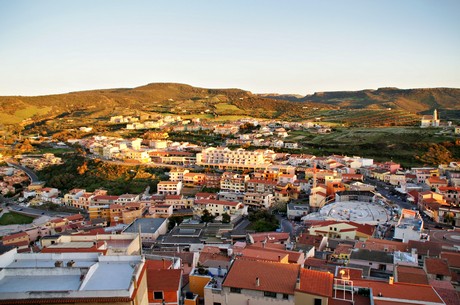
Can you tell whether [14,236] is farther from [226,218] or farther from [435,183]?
[435,183]

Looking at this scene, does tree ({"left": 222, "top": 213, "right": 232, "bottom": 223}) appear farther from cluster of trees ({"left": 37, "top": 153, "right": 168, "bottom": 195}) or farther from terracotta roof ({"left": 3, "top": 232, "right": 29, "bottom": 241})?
terracotta roof ({"left": 3, "top": 232, "right": 29, "bottom": 241})

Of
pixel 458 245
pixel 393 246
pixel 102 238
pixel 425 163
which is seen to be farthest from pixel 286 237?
pixel 425 163

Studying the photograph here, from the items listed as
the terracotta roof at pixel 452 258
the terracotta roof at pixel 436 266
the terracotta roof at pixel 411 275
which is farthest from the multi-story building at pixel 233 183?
the terracotta roof at pixel 411 275

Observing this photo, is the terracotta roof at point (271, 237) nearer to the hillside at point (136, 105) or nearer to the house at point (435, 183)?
the house at point (435, 183)

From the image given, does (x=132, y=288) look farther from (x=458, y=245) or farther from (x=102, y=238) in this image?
(x=458, y=245)

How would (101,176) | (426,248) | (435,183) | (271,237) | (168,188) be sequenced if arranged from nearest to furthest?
(426,248), (271,237), (435,183), (168,188), (101,176)

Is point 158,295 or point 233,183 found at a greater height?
point 158,295

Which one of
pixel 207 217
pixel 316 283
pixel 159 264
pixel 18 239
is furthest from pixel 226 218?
pixel 316 283
